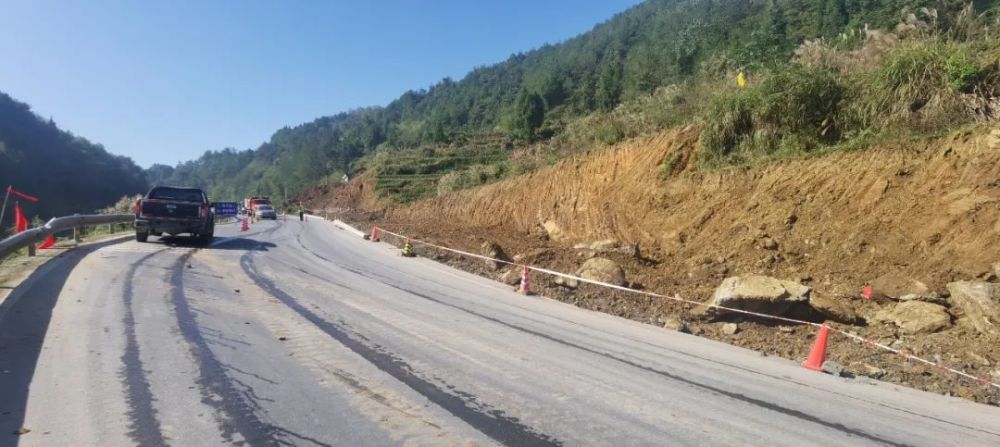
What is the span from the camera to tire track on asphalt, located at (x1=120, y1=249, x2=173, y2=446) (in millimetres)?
3877

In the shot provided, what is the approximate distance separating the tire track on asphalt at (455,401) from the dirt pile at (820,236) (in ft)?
16.0

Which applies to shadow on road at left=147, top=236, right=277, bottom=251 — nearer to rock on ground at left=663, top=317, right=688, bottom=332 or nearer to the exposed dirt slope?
the exposed dirt slope

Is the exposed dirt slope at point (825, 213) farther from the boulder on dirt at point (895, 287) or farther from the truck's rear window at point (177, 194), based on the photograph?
the truck's rear window at point (177, 194)

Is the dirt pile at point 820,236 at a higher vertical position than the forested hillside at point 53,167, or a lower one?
lower

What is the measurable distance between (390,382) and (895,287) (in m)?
8.46

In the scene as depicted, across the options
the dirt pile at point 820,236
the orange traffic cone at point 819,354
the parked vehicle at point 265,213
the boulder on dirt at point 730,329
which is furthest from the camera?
the parked vehicle at point 265,213

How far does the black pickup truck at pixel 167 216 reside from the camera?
16219mm

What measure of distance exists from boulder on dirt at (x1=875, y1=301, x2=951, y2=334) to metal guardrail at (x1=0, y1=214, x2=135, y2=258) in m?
14.6

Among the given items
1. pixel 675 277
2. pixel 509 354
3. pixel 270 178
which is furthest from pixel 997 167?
pixel 270 178

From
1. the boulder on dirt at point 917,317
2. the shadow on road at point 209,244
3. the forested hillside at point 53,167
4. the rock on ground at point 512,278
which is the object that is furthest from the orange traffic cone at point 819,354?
the forested hillside at point 53,167

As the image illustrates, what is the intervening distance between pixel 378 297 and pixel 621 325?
13.4ft

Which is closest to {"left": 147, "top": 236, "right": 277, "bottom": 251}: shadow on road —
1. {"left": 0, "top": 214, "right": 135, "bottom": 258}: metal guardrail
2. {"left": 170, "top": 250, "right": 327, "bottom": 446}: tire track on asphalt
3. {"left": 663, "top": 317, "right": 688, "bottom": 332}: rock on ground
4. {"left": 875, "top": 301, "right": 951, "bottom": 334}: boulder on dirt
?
{"left": 0, "top": 214, "right": 135, "bottom": 258}: metal guardrail

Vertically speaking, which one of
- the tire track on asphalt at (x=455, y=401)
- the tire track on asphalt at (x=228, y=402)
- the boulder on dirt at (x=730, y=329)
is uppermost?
the tire track on asphalt at (x=228, y=402)

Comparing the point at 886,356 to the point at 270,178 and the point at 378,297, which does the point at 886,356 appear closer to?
the point at 378,297
